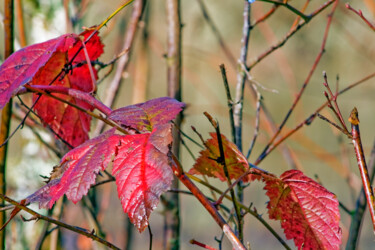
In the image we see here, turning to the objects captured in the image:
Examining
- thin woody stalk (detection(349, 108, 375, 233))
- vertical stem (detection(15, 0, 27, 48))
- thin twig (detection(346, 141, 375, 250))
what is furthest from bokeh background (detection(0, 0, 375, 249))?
thin woody stalk (detection(349, 108, 375, 233))

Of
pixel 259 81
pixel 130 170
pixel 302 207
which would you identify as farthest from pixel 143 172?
pixel 259 81

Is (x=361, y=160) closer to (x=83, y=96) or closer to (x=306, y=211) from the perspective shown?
(x=306, y=211)

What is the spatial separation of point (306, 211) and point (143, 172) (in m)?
0.25

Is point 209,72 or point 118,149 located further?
point 209,72

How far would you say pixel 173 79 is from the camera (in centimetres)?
129

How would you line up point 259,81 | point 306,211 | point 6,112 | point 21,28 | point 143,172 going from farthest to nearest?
1. point 259,81
2. point 21,28
3. point 6,112
4. point 306,211
5. point 143,172

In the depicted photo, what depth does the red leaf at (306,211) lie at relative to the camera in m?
0.64

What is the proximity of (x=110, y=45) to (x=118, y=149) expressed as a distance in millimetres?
2503

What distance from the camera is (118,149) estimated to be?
0.56m

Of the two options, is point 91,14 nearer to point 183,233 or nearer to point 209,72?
point 209,72

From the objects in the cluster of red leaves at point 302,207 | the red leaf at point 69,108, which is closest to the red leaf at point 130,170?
the cluster of red leaves at point 302,207

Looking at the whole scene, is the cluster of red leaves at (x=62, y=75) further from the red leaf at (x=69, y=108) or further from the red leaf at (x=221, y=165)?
the red leaf at (x=221, y=165)

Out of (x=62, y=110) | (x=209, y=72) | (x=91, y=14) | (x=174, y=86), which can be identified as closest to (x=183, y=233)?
(x=209, y=72)

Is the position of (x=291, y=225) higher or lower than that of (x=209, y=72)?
lower
